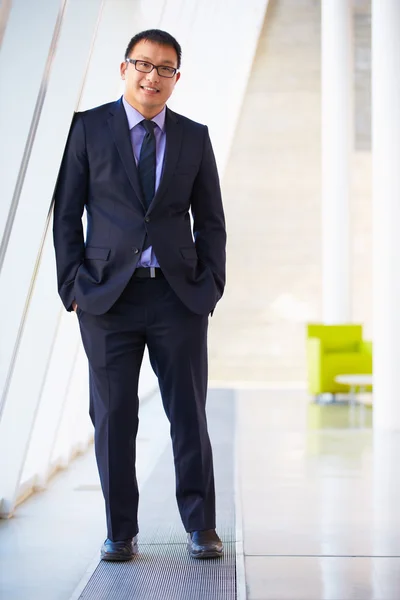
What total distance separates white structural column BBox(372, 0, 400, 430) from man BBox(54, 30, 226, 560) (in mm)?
3992

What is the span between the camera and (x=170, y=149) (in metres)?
2.84

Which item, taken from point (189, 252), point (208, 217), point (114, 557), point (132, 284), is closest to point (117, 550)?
point (114, 557)

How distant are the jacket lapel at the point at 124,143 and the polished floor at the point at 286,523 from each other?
1270mm

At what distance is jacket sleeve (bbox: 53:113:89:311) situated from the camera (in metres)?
2.80

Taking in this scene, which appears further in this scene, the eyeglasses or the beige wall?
the beige wall

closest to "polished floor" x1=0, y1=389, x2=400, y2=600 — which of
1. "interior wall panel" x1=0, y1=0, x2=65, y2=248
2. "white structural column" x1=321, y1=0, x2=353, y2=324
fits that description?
"interior wall panel" x1=0, y1=0, x2=65, y2=248

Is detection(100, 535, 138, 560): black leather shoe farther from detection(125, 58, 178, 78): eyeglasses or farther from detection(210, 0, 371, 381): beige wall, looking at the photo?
detection(210, 0, 371, 381): beige wall

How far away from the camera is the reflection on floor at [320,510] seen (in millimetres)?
2734

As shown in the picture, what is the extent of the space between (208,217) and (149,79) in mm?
500

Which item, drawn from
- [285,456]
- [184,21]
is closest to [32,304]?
[285,456]

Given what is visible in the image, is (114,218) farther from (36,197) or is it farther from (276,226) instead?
(276,226)

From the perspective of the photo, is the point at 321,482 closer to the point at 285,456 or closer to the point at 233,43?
the point at 285,456

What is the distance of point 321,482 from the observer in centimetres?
450

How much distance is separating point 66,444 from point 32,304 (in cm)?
149
